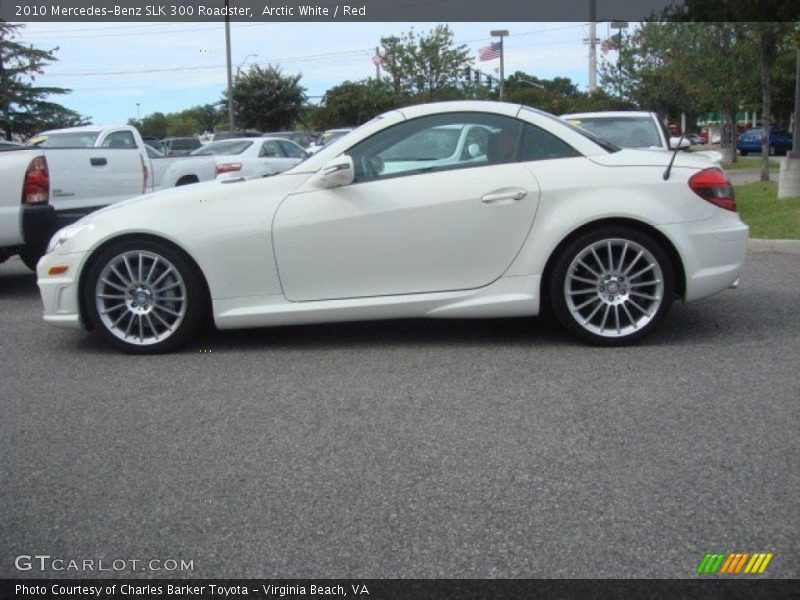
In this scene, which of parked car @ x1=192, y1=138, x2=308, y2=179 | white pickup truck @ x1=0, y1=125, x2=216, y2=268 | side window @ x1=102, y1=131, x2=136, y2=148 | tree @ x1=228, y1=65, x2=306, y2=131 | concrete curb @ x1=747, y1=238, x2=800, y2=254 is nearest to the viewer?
white pickup truck @ x1=0, y1=125, x2=216, y2=268

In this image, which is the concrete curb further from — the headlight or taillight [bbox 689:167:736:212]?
the headlight

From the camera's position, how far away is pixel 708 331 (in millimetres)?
5992

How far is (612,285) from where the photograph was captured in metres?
5.61

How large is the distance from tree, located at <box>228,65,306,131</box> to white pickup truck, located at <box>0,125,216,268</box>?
40623 millimetres

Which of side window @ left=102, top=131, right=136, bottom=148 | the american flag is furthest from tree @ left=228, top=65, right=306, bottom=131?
side window @ left=102, top=131, right=136, bottom=148

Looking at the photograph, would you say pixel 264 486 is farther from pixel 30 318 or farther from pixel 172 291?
pixel 30 318

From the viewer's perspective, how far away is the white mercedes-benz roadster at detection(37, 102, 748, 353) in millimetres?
5578

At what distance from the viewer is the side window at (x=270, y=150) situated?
18266 millimetres

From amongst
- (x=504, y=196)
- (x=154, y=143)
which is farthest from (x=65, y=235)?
(x=154, y=143)

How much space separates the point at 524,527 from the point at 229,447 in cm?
151

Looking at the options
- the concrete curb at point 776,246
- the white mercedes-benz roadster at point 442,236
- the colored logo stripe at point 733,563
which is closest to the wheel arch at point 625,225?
the white mercedes-benz roadster at point 442,236

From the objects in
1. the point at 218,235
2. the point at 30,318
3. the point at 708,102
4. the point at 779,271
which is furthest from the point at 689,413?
the point at 708,102

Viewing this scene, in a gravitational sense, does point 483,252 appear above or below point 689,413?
above

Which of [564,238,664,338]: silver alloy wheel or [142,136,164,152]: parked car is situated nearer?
[564,238,664,338]: silver alloy wheel
